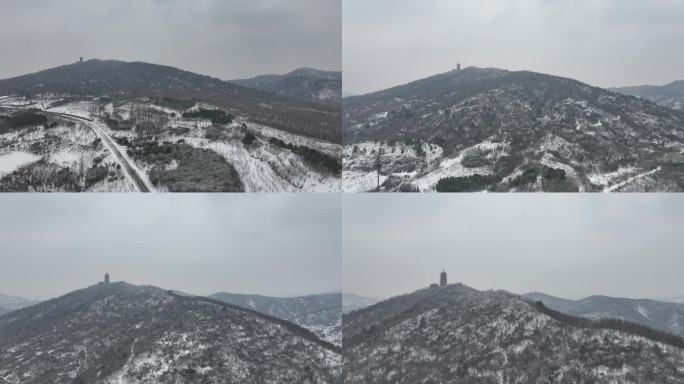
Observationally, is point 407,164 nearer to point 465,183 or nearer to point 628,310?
point 465,183

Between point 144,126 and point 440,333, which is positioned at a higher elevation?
point 144,126

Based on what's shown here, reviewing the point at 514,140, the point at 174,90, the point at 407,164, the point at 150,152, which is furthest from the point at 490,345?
the point at 174,90

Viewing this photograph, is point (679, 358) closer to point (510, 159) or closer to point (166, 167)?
point (510, 159)

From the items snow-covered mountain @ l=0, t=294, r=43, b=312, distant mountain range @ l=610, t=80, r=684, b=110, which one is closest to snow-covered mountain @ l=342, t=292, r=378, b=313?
snow-covered mountain @ l=0, t=294, r=43, b=312

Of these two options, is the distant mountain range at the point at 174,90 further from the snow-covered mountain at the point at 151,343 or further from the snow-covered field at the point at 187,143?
the snow-covered mountain at the point at 151,343

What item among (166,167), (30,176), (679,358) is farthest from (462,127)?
(30,176)

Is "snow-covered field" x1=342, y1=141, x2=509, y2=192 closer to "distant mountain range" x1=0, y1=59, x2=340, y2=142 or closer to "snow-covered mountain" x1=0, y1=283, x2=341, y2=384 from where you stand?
"distant mountain range" x1=0, y1=59, x2=340, y2=142
